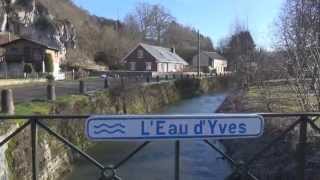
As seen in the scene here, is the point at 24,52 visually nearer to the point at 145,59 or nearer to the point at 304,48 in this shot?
the point at 145,59

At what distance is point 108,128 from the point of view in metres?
4.77

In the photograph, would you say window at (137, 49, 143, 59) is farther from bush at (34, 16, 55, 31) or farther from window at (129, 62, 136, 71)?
bush at (34, 16, 55, 31)

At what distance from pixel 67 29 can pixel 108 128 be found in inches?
3096

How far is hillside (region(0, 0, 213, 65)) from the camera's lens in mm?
77562

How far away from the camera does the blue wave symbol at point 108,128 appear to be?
188 inches

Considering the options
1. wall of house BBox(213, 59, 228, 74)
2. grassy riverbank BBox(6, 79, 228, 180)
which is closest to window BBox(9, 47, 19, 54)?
grassy riverbank BBox(6, 79, 228, 180)

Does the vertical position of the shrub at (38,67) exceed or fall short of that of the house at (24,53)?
it falls short

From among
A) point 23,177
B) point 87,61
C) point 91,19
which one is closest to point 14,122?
point 23,177

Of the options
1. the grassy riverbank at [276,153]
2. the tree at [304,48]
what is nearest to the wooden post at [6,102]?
the grassy riverbank at [276,153]

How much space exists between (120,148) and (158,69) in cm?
6371

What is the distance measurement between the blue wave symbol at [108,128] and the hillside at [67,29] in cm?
6940

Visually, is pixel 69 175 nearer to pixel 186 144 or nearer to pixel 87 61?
pixel 186 144

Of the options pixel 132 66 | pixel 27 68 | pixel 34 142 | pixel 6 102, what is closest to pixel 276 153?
pixel 6 102

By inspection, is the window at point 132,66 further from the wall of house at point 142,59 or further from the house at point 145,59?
the wall of house at point 142,59
